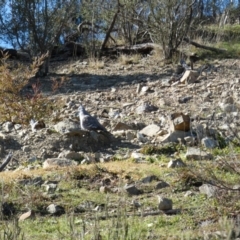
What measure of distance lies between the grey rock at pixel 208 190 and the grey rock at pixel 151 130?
3.01 m

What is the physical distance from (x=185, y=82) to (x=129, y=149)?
148 inches

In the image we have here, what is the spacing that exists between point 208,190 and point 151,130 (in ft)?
10.8

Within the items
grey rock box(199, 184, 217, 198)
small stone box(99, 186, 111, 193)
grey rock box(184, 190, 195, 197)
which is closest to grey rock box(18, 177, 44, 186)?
small stone box(99, 186, 111, 193)

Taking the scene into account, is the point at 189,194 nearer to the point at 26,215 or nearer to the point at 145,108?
the point at 26,215

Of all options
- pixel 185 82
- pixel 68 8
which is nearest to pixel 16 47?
pixel 68 8

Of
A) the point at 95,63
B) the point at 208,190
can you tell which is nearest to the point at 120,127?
the point at 208,190

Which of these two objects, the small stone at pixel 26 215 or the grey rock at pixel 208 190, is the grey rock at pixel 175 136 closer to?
the grey rock at pixel 208 190

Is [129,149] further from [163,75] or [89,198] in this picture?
[163,75]

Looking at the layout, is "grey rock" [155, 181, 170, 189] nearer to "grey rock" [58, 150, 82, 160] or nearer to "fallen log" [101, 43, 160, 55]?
"grey rock" [58, 150, 82, 160]

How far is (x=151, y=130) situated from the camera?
852 centimetres

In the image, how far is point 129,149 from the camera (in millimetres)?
7953

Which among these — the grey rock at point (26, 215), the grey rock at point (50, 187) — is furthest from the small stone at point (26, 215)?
the grey rock at point (50, 187)

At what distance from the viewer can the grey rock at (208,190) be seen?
5.06m

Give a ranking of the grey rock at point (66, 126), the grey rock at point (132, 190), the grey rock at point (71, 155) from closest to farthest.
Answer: the grey rock at point (132, 190) → the grey rock at point (71, 155) → the grey rock at point (66, 126)
